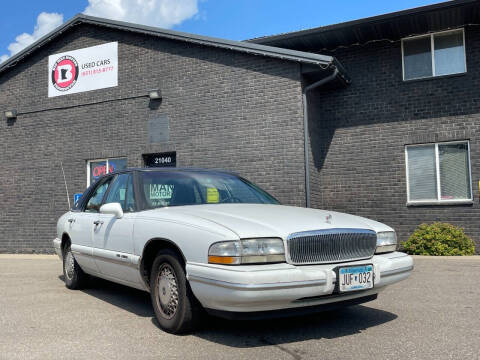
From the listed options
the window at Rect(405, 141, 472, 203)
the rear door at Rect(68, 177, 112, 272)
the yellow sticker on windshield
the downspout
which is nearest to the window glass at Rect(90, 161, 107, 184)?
the downspout

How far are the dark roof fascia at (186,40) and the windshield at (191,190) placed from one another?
5.58m

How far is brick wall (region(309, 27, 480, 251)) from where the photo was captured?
10.7m

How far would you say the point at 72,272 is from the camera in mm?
6371

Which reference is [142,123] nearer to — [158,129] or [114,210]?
[158,129]

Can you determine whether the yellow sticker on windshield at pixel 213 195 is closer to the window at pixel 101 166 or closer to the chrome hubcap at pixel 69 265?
the chrome hubcap at pixel 69 265

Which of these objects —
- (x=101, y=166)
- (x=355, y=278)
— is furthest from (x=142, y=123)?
(x=355, y=278)

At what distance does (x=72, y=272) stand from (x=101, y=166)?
23.5 feet

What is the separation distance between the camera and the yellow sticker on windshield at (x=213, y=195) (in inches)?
195

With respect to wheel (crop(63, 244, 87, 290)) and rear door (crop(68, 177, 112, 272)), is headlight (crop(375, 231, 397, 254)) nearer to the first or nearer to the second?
rear door (crop(68, 177, 112, 272))

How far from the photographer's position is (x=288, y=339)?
3.93 m

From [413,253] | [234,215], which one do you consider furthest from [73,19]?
[234,215]

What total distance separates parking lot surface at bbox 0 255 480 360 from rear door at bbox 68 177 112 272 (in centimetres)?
47

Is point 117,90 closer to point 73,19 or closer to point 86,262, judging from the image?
point 73,19

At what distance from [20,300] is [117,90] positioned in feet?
26.9
